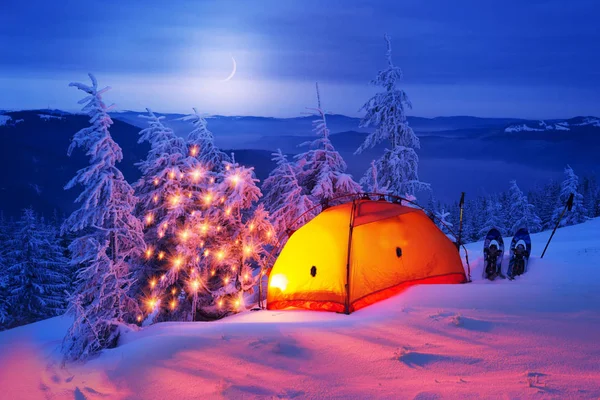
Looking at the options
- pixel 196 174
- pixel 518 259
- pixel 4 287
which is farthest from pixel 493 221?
pixel 4 287

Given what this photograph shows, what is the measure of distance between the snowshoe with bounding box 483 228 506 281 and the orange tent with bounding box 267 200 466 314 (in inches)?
30.6

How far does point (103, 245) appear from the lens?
43.1 feet

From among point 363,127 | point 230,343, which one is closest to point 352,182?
point 363,127

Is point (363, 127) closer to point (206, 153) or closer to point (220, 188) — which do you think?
point (206, 153)

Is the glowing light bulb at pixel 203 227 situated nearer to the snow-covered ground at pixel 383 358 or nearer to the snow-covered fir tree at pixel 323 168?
the snow-covered fir tree at pixel 323 168

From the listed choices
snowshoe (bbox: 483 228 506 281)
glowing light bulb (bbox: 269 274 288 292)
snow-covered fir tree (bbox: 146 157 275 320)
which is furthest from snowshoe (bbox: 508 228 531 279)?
snow-covered fir tree (bbox: 146 157 275 320)

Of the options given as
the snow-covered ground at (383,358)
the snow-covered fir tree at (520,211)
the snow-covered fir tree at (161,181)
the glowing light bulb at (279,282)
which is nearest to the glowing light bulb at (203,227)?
the snow-covered fir tree at (161,181)

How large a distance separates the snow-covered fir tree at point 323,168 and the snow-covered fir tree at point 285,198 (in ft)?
1.69

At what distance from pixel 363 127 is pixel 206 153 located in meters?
9.86

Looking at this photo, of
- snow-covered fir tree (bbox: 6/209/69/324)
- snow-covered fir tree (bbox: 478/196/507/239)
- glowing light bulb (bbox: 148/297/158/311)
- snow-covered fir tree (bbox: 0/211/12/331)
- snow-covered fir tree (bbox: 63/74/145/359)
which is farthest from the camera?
snow-covered fir tree (bbox: 478/196/507/239)

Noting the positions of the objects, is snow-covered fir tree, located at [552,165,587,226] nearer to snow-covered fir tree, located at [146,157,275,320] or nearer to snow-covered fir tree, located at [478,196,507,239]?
snow-covered fir tree, located at [478,196,507,239]

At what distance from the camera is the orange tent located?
1059 cm

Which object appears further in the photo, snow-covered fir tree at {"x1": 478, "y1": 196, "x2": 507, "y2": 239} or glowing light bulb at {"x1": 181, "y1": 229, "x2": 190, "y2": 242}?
snow-covered fir tree at {"x1": 478, "y1": 196, "x2": 507, "y2": 239}

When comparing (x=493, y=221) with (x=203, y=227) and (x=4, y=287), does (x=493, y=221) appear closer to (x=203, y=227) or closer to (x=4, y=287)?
(x=203, y=227)
